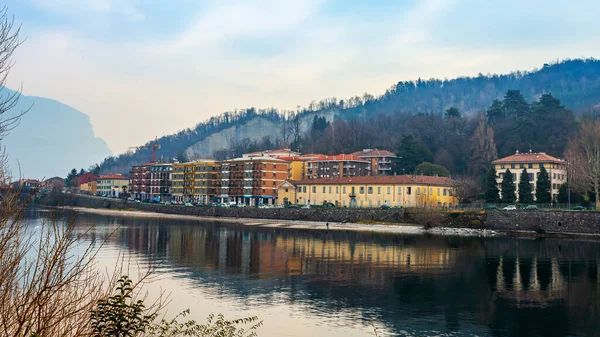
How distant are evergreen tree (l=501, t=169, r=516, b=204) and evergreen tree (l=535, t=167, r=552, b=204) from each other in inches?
123

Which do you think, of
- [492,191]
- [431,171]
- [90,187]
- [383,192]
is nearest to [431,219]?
[492,191]

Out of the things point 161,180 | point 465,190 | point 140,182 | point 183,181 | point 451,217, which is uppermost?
point 161,180

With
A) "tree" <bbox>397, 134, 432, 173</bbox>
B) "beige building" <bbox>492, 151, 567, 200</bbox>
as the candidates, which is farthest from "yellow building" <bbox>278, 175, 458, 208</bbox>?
"tree" <bbox>397, 134, 432, 173</bbox>

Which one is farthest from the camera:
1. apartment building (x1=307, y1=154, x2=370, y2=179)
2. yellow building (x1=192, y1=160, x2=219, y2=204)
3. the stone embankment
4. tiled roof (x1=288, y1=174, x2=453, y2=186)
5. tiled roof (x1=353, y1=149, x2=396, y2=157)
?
yellow building (x1=192, y1=160, x2=219, y2=204)

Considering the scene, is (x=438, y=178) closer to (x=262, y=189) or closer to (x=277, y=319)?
(x=262, y=189)

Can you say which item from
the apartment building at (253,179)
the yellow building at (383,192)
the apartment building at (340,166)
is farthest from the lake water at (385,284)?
the apartment building at (340,166)

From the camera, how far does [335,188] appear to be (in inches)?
3553

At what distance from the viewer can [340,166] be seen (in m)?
115

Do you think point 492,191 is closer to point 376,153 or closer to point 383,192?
point 383,192

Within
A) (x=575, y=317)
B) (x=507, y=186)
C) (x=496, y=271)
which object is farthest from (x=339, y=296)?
(x=507, y=186)

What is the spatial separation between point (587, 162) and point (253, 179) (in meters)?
63.9

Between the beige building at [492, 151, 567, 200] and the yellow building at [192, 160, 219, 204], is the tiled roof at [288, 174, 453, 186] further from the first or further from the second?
the yellow building at [192, 160, 219, 204]

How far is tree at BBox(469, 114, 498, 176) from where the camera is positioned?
96.2 metres

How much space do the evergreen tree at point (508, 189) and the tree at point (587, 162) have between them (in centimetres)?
786
